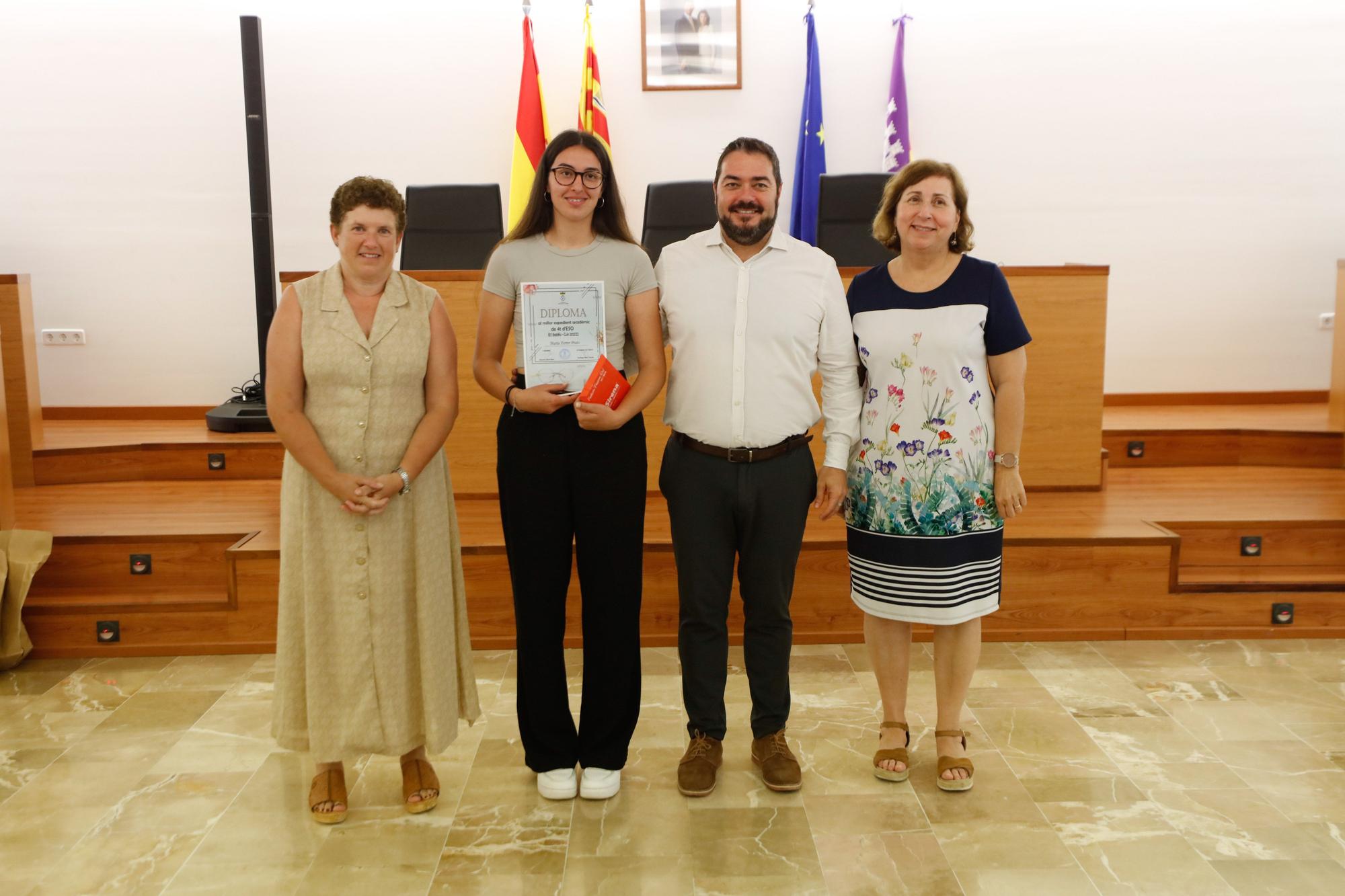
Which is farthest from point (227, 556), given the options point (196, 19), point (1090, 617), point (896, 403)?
point (196, 19)

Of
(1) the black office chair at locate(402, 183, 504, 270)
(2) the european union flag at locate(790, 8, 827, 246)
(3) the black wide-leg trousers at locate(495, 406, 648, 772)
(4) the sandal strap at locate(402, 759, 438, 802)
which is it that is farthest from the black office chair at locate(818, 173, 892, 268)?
(4) the sandal strap at locate(402, 759, 438, 802)

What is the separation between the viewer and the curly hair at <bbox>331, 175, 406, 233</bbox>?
6.44ft

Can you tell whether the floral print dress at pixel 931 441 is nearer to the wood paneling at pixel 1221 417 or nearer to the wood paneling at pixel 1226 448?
the wood paneling at pixel 1221 417

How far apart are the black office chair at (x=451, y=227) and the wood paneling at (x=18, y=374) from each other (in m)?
1.58

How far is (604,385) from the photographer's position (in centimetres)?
195

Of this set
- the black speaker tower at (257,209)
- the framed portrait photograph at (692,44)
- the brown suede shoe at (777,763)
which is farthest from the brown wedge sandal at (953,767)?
the framed portrait photograph at (692,44)

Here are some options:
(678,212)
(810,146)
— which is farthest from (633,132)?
(678,212)

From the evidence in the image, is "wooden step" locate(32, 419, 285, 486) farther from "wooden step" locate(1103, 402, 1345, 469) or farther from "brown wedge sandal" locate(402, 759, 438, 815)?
"wooden step" locate(1103, 402, 1345, 469)

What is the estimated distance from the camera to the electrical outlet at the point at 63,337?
5398 mm

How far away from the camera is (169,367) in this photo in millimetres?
5473

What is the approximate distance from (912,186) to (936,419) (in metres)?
0.49

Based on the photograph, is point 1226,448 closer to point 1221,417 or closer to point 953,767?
point 1221,417

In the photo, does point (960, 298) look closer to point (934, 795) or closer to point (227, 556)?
point (934, 795)

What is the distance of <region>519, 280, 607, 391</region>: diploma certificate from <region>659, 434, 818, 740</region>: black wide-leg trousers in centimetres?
32
